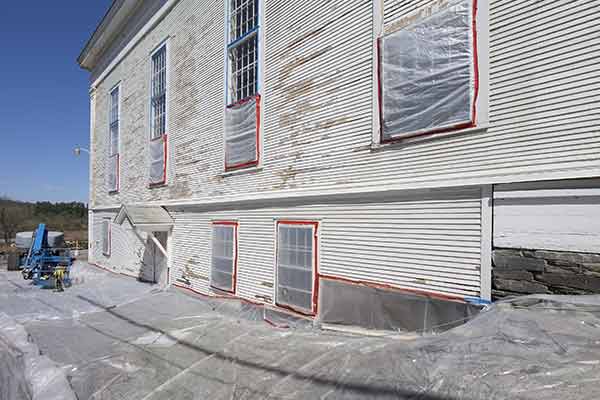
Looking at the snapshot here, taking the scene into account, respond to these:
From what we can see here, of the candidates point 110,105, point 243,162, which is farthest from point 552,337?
point 110,105

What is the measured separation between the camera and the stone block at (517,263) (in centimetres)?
421

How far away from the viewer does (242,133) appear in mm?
8961

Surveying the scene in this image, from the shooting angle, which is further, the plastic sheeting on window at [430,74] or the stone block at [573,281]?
the plastic sheeting on window at [430,74]

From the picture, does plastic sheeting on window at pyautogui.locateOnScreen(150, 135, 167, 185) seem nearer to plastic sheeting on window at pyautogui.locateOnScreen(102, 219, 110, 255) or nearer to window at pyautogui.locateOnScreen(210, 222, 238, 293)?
window at pyautogui.locateOnScreen(210, 222, 238, 293)

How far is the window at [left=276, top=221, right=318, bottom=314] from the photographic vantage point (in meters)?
7.10

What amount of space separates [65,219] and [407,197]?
213ft

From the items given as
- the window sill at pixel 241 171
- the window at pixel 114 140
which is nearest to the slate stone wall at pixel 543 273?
the window sill at pixel 241 171

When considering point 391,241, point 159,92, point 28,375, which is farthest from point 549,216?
point 159,92

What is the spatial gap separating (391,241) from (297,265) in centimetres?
231

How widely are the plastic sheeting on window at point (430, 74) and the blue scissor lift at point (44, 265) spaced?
1358cm

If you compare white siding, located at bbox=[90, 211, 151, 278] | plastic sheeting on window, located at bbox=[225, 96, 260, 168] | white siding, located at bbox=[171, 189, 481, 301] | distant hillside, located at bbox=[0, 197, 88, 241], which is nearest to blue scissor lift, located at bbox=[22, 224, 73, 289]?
white siding, located at bbox=[90, 211, 151, 278]

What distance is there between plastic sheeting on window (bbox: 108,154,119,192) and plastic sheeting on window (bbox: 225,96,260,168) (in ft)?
32.3

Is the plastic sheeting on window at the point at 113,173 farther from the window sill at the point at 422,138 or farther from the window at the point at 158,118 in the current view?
the window sill at the point at 422,138

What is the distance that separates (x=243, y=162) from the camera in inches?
351
